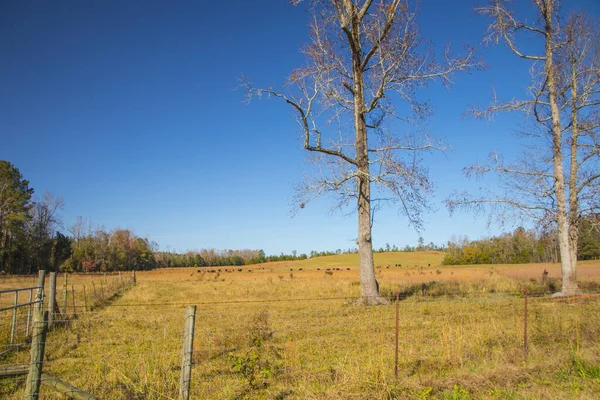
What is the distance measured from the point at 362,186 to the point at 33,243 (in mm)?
59379

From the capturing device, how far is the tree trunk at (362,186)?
579 inches

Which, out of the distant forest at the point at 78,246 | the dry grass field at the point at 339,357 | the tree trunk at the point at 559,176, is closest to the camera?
the dry grass field at the point at 339,357

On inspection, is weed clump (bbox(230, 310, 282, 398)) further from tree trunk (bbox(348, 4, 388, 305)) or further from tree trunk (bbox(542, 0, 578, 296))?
tree trunk (bbox(542, 0, 578, 296))

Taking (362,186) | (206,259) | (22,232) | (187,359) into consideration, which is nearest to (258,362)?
(187,359)

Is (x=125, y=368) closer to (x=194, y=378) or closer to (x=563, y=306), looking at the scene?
(x=194, y=378)

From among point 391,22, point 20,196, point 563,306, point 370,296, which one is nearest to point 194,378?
point 370,296

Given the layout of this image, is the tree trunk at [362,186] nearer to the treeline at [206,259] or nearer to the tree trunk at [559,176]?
the tree trunk at [559,176]

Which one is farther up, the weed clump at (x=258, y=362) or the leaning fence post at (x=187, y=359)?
the leaning fence post at (x=187, y=359)

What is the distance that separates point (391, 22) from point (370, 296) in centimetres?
993

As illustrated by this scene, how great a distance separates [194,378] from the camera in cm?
657

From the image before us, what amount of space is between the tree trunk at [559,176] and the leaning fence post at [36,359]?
54.6 feet

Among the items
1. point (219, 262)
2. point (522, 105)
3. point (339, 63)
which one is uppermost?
point (339, 63)

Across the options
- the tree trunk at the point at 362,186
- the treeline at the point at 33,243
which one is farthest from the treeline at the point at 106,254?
the tree trunk at the point at 362,186

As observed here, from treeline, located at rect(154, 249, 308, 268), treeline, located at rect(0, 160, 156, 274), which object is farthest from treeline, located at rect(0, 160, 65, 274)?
treeline, located at rect(154, 249, 308, 268)
